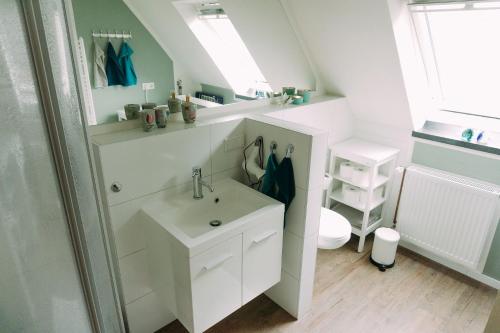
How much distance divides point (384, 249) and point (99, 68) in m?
2.26

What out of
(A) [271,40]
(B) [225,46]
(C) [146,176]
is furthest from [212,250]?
(A) [271,40]

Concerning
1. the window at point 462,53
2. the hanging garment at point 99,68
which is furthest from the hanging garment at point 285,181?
the window at point 462,53

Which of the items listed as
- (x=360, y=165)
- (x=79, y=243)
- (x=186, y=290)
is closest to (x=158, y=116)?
(x=186, y=290)

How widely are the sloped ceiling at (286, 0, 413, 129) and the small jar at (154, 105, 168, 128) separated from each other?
1.21 meters

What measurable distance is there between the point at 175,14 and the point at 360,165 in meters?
1.77

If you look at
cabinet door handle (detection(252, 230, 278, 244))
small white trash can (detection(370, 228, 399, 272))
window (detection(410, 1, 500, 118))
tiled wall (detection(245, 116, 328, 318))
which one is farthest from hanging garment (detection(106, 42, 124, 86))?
small white trash can (detection(370, 228, 399, 272))

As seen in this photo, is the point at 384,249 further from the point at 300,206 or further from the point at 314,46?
the point at 314,46

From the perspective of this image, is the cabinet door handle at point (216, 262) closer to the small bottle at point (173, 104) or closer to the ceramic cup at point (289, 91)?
the small bottle at point (173, 104)

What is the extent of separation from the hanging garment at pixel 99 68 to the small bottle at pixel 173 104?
1.14 feet

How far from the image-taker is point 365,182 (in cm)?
259

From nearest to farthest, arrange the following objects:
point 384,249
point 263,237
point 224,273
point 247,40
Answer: point 224,273
point 263,237
point 247,40
point 384,249

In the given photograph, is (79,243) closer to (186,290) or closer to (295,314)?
(186,290)

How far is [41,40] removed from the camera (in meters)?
0.46

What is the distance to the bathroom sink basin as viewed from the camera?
58.2 inches
